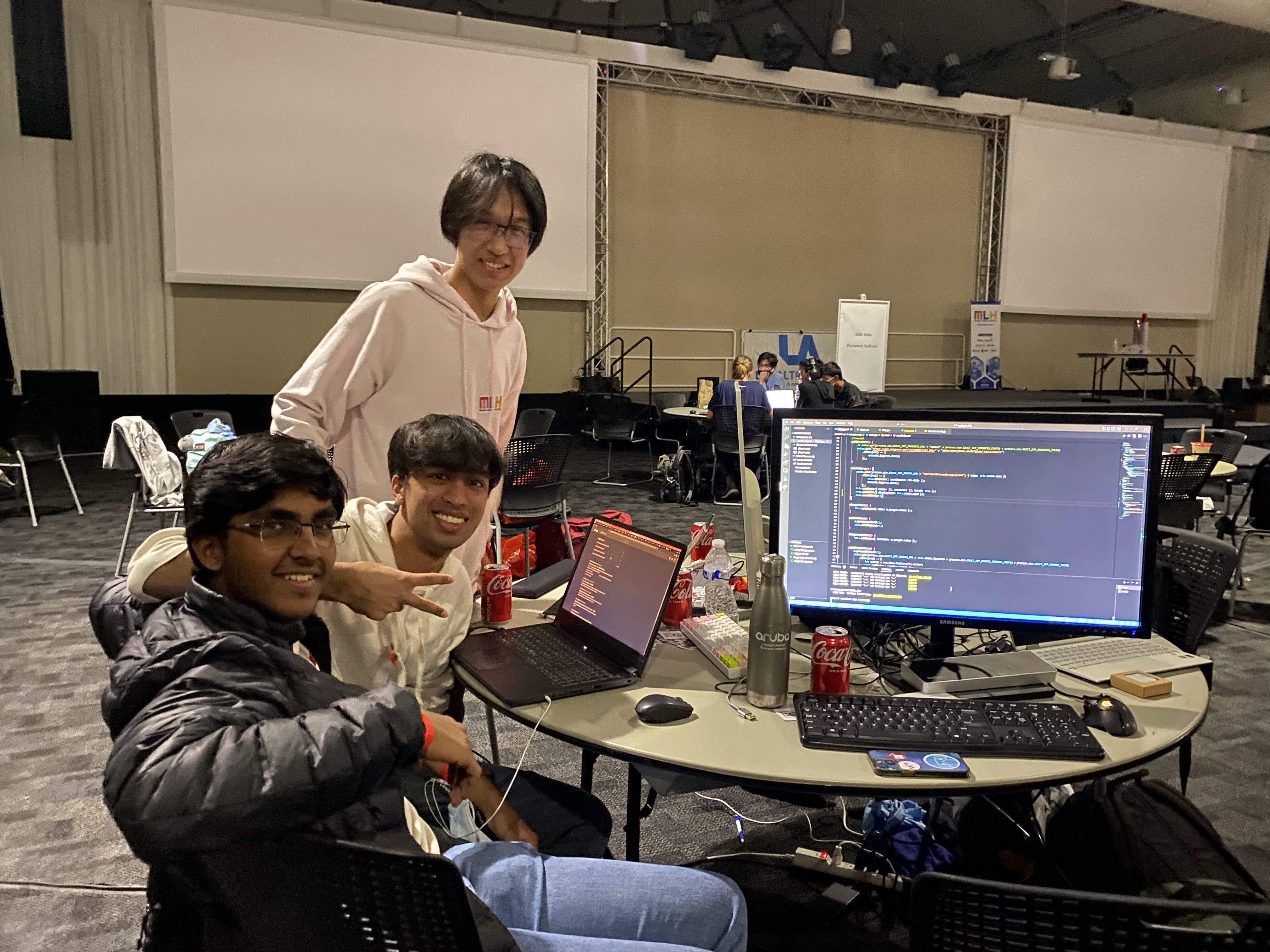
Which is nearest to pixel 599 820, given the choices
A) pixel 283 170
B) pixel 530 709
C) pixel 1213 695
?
pixel 530 709

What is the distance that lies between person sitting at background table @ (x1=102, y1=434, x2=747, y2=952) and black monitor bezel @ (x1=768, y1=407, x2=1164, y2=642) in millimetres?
561

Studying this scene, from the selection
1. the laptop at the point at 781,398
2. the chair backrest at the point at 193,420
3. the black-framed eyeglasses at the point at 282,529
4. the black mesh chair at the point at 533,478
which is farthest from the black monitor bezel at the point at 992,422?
the laptop at the point at 781,398

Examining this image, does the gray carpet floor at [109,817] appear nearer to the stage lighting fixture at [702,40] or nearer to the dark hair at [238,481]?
the dark hair at [238,481]

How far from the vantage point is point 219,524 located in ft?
3.38

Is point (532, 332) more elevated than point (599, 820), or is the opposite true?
point (532, 332)

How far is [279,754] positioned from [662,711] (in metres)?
0.63

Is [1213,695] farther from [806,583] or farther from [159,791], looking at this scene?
[159,791]

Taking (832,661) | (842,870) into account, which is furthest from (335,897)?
(842,870)

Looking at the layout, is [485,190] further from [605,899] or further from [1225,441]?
[1225,441]

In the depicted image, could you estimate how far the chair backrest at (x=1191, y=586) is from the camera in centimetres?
202

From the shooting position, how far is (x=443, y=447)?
4.97ft

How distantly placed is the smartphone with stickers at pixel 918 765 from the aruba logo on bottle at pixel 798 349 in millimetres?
10029

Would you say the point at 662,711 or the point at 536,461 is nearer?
the point at 662,711

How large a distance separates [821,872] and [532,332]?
8.22 m
